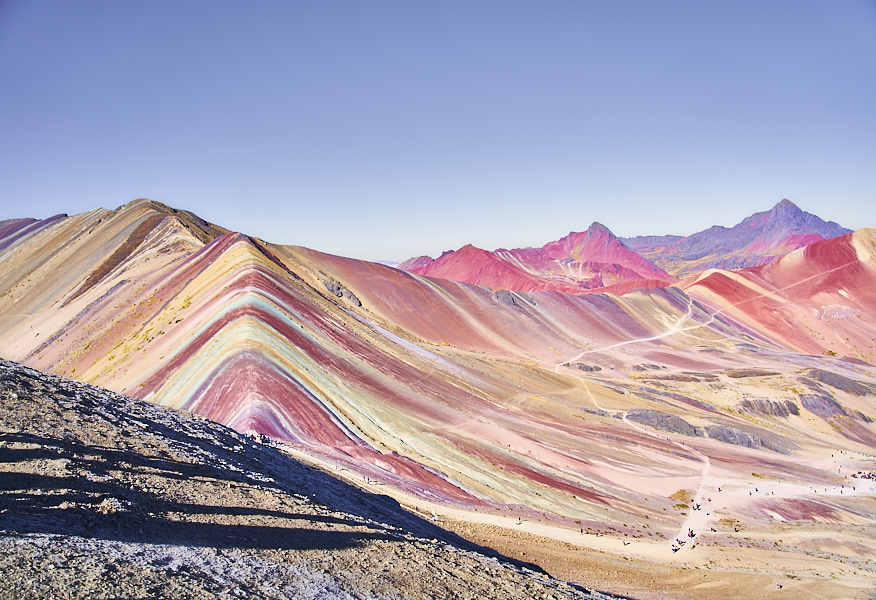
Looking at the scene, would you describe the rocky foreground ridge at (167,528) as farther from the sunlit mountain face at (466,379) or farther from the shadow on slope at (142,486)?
the sunlit mountain face at (466,379)

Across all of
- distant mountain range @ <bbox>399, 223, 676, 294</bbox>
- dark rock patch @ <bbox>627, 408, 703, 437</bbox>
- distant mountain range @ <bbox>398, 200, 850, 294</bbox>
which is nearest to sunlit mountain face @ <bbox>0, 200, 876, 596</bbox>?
dark rock patch @ <bbox>627, 408, 703, 437</bbox>

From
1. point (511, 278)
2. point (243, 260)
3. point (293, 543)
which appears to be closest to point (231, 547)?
point (293, 543)

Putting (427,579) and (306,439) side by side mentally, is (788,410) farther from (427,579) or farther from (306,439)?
(427,579)

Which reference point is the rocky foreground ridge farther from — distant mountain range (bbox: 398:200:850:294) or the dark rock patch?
distant mountain range (bbox: 398:200:850:294)

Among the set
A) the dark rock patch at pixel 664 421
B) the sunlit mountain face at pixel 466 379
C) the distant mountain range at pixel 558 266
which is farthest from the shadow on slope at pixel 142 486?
the distant mountain range at pixel 558 266

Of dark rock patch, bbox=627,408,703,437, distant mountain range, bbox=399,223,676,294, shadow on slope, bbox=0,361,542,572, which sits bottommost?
shadow on slope, bbox=0,361,542,572

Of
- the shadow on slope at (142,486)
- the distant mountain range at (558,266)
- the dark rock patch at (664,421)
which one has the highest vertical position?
the distant mountain range at (558,266)
